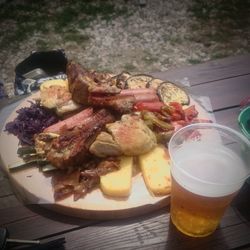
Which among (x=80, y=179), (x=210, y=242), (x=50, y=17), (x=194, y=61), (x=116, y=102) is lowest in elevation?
(x=194, y=61)

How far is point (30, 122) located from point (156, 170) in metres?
0.91

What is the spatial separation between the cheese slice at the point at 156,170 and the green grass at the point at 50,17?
4.16m

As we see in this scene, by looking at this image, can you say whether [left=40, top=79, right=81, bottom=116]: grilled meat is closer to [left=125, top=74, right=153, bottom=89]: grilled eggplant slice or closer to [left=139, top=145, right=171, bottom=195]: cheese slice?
[left=125, top=74, right=153, bottom=89]: grilled eggplant slice

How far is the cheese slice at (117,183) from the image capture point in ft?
6.67

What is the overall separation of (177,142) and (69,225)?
2.38 feet

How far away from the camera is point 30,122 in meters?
2.49

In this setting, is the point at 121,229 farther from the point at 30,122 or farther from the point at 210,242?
the point at 30,122

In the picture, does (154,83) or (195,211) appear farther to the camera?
(154,83)

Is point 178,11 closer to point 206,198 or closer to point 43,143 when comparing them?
point 43,143

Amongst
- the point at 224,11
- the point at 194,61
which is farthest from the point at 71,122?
the point at 224,11

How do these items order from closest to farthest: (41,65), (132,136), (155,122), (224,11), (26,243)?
1. (26,243)
2. (132,136)
3. (155,122)
4. (41,65)
5. (224,11)

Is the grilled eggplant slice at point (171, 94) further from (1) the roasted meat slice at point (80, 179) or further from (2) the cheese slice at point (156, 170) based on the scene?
(1) the roasted meat slice at point (80, 179)

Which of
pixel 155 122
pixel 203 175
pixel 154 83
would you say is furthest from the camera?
pixel 154 83

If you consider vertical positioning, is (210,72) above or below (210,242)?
above
